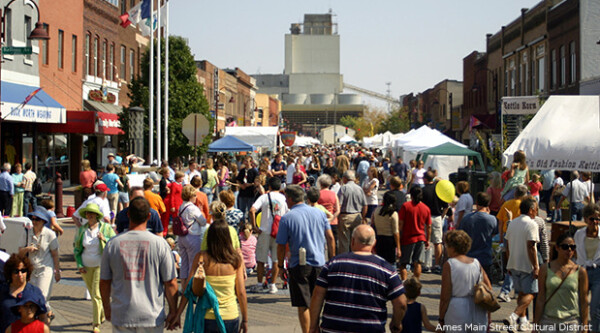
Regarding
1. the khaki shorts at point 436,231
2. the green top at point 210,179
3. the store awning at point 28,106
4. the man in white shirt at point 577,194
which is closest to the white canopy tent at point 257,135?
the store awning at point 28,106

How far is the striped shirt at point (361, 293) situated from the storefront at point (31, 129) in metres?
19.5

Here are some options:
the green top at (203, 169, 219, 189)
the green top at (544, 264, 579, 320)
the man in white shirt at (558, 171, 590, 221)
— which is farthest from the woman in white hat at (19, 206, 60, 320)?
the man in white shirt at (558, 171, 590, 221)

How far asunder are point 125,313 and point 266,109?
333ft

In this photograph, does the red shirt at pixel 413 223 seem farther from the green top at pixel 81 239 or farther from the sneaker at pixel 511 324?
the green top at pixel 81 239

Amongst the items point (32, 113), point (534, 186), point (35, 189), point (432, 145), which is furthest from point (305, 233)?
point (32, 113)

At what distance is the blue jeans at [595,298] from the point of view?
25.3 feet

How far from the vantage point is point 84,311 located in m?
10.5

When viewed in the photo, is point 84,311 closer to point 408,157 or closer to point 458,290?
point 458,290

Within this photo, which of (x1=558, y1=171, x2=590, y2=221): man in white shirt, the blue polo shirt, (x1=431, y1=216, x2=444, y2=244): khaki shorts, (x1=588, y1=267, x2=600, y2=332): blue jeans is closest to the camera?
(x1=588, y1=267, x2=600, y2=332): blue jeans

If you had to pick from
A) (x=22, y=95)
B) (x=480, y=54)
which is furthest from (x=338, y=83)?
(x=22, y=95)

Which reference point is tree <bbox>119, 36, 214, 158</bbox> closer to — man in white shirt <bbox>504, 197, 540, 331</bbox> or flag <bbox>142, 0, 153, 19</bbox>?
flag <bbox>142, 0, 153, 19</bbox>

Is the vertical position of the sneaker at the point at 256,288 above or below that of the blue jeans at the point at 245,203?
below

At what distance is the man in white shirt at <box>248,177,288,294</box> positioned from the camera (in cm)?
1191

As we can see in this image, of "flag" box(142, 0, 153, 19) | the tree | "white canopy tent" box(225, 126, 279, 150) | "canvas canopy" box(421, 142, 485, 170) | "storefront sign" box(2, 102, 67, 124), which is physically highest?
"flag" box(142, 0, 153, 19)
